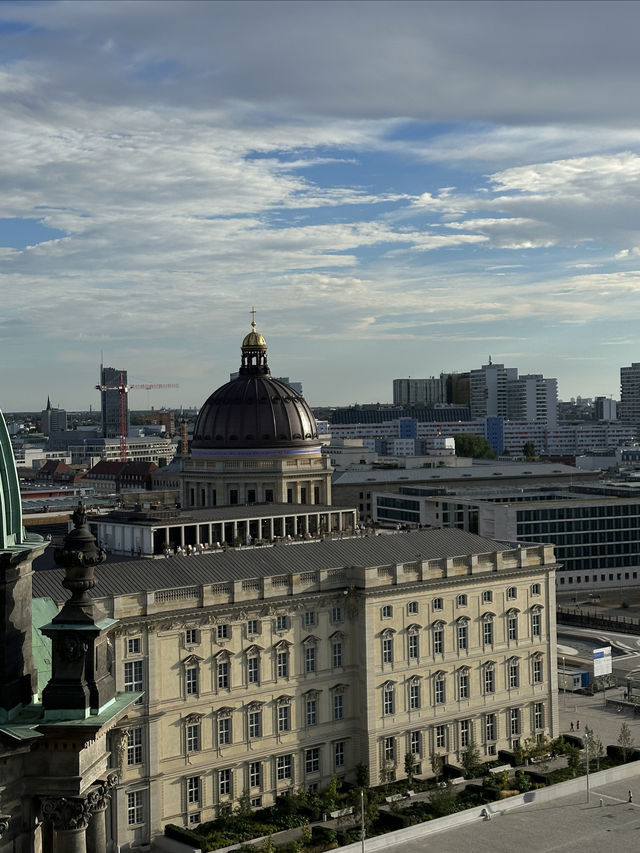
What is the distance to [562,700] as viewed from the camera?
113 meters

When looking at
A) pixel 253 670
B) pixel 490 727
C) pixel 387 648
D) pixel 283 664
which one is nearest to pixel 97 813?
pixel 253 670

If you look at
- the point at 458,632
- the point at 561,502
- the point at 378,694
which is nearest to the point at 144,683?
the point at 378,694

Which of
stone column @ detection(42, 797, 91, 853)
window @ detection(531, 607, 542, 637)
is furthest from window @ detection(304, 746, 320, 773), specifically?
stone column @ detection(42, 797, 91, 853)

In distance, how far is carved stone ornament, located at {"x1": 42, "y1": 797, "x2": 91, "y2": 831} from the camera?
22734mm

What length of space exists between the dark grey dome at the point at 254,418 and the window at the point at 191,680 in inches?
2518

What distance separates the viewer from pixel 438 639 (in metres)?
91.2

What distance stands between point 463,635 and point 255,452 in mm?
53052

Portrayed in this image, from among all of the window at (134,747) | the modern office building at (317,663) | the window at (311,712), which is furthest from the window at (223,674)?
the window at (311,712)

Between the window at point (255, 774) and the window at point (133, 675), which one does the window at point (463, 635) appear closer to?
the window at point (255, 774)

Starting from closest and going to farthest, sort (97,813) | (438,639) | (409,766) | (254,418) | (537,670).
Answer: (97,813), (409,766), (438,639), (537,670), (254,418)

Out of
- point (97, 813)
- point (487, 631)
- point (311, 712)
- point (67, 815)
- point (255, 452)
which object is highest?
point (255, 452)

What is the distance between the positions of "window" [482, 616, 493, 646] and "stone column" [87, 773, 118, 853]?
72.5 meters

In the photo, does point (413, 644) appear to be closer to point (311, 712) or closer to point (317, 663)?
point (317, 663)

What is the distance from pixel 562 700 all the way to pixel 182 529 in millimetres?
39785
